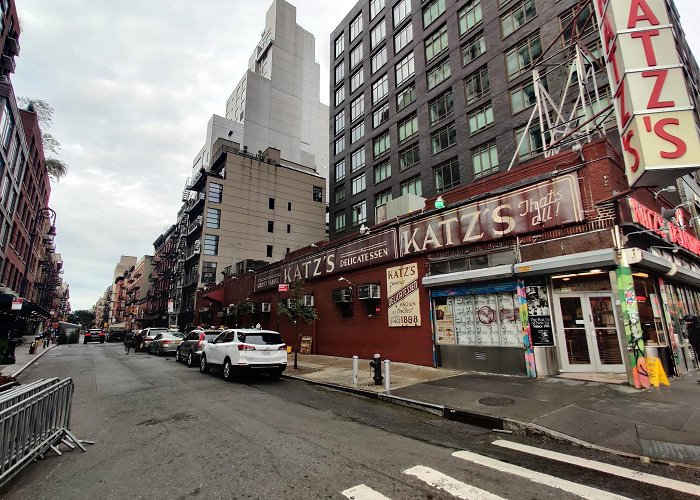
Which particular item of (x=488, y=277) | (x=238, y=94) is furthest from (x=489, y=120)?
(x=238, y=94)

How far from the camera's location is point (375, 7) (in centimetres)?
4075

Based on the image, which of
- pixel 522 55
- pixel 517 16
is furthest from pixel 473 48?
pixel 522 55

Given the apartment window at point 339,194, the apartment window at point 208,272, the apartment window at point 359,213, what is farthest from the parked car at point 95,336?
the apartment window at point 359,213

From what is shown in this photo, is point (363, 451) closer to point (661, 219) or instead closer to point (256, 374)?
point (256, 374)

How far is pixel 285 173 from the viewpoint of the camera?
168ft

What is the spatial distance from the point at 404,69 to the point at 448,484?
38.6m

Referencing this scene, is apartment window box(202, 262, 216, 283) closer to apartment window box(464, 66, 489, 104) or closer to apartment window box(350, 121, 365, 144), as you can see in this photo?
apartment window box(350, 121, 365, 144)

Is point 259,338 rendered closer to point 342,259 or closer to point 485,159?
point 342,259

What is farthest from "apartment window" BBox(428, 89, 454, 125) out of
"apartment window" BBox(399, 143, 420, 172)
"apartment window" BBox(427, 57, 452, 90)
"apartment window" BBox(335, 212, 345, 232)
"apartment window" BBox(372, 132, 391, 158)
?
"apartment window" BBox(335, 212, 345, 232)

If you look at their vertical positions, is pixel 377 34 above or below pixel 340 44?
below

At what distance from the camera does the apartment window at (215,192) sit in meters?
44.7

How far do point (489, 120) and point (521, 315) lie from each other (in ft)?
68.6

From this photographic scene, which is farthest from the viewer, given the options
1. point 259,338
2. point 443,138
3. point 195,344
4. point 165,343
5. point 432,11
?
point 432,11

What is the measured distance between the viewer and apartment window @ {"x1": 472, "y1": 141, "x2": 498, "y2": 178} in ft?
87.9
